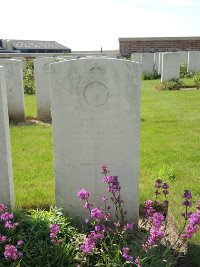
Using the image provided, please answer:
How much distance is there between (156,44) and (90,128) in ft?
74.4

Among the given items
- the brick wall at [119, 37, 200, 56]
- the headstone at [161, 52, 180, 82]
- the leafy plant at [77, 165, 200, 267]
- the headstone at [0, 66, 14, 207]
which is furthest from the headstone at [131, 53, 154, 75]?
the leafy plant at [77, 165, 200, 267]

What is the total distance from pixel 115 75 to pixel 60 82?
1.64 feet

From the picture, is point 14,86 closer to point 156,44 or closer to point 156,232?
point 156,232

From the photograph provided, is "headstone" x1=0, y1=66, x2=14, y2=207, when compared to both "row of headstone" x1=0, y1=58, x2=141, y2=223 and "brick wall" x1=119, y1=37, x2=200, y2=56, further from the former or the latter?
"brick wall" x1=119, y1=37, x2=200, y2=56

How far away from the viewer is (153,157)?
18.5 feet

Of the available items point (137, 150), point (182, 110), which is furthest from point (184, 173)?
point (182, 110)

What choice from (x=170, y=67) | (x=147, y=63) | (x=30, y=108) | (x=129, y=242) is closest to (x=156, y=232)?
(x=129, y=242)

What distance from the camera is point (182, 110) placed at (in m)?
9.45

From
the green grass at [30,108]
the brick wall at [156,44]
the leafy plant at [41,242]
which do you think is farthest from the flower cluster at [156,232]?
the brick wall at [156,44]

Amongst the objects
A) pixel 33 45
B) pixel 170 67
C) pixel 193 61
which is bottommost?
pixel 170 67

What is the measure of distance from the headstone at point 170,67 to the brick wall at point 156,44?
9.94m

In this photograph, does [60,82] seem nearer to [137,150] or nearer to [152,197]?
[137,150]

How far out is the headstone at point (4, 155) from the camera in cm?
335

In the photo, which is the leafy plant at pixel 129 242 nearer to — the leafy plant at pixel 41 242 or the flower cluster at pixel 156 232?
the flower cluster at pixel 156 232
